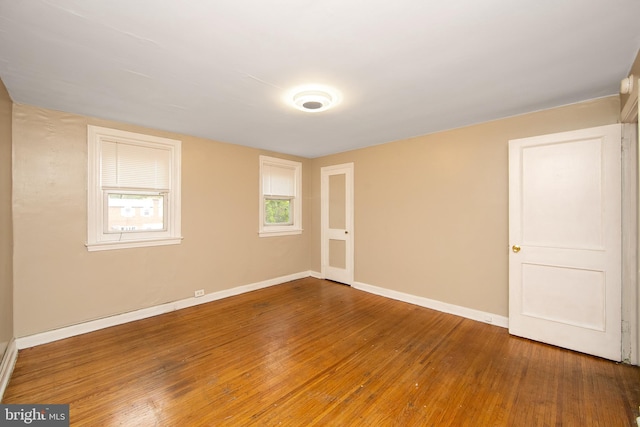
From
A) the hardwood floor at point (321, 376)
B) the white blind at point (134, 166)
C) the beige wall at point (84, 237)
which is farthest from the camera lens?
the white blind at point (134, 166)

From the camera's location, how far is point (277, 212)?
5.00 m

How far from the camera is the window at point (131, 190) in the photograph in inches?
120

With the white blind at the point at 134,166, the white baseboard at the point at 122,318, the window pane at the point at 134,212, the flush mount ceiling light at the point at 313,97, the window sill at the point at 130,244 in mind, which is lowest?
the white baseboard at the point at 122,318

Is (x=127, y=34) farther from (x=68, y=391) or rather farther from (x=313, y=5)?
(x=68, y=391)

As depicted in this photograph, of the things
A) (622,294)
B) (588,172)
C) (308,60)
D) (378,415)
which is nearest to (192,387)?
(378,415)

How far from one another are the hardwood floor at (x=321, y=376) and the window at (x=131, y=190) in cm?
111

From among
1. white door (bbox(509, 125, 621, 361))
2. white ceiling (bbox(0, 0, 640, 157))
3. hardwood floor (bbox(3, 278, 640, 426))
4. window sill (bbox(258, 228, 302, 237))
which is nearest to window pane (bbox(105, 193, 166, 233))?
white ceiling (bbox(0, 0, 640, 157))

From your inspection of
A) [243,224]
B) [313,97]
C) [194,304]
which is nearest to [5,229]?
[194,304]

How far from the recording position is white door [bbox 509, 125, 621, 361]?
2.41 meters

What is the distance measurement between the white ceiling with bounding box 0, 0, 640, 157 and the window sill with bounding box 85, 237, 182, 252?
1.49 m

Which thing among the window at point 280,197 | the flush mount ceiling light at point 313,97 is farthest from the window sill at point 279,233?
the flush mount ceiling light at point 313,97

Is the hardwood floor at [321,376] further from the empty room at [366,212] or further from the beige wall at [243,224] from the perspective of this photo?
the beige wall at [243,224]

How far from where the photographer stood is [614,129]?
7.79 ft

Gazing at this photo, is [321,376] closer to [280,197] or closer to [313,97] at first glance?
[313,97]
